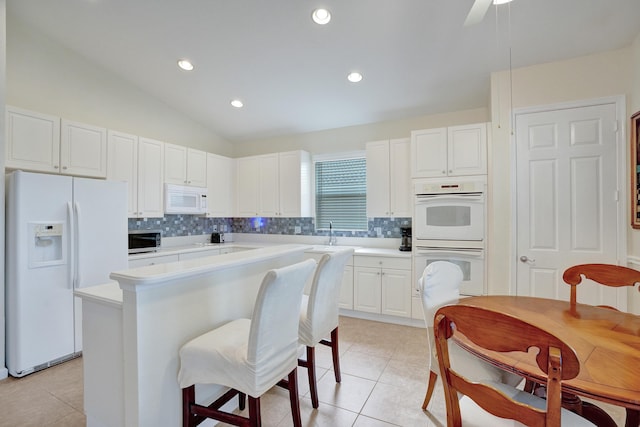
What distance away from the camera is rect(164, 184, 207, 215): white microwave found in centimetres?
405

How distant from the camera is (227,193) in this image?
4.97 metres

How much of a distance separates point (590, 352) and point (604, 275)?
109 centimetres

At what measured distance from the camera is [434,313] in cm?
183

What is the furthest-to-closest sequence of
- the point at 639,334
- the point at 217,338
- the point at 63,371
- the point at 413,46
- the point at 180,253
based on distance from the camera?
the point at 180,253 → the point at 413,46 → the point at 63,371 → the point at 217,338 → the point at 639,334

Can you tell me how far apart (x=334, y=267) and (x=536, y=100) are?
264 centimetres

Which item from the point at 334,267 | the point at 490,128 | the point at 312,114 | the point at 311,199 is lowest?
the point at 334,267

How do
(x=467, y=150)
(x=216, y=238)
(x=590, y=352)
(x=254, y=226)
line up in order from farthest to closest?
(x=254, y=226) < (x=216, y=238) < (x=467, y=150) < (x=590, y=352)

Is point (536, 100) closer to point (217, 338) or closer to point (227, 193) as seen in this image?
point (217, 338)

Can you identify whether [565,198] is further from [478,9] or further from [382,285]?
[478,9]

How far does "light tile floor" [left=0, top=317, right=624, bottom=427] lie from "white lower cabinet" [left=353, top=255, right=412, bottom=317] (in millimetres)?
647

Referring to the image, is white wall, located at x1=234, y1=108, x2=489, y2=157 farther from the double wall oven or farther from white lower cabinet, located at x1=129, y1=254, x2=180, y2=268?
white lower cabinet, located at x1=129, y1=254, x2=180, y2=268

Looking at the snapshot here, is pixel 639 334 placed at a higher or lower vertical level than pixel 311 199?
lower

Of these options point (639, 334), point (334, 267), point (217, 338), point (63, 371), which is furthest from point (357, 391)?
point (63, 371)

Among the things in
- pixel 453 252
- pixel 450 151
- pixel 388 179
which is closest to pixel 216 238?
pixel 388 179
